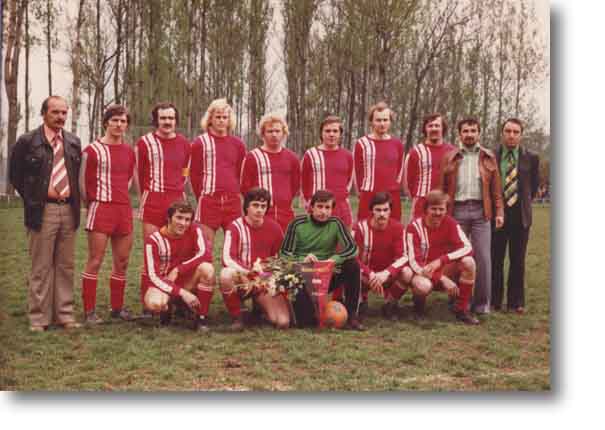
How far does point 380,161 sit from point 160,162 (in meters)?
1.47

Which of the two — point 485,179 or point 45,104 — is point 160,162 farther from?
point 485,179

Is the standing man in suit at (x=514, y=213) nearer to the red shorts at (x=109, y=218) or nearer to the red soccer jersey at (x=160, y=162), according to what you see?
Result: the red soccer jersey at (x=160, y=162)

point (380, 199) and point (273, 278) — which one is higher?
point (380, 199)

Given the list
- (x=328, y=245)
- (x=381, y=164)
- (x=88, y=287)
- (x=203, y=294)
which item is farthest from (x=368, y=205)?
(x=88, y=287)

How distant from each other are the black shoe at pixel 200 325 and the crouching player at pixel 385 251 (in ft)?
3.29

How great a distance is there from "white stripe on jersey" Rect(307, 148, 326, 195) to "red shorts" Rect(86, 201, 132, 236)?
123 centimetres

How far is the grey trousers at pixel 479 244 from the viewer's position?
5.21 metres

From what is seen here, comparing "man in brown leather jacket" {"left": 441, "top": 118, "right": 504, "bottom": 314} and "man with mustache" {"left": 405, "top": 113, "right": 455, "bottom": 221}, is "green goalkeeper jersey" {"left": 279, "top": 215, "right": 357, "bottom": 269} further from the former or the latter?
"man in brown leather jacket" {"left": 441, "top": 118, "right": 504, "bottom": 314}

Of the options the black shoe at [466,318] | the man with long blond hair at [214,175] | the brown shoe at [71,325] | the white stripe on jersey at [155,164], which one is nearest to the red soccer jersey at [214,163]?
the man with long blond hair at [214,175]

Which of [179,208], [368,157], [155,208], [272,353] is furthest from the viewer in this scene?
[368,157]

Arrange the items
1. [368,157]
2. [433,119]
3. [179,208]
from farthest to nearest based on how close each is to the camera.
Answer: [368,157] < [433,119] < [179,208]

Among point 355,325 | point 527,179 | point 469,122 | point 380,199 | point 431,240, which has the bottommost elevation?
point 355,325

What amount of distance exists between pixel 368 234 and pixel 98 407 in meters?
1.99

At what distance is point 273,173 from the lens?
17.1 ft
